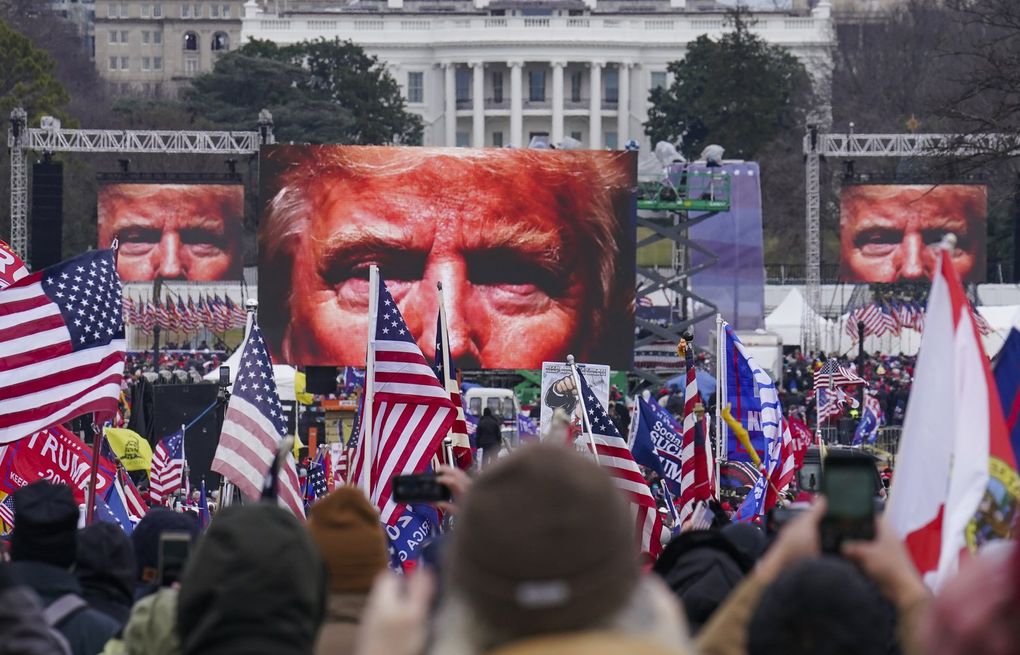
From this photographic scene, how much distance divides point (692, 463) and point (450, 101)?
350ft

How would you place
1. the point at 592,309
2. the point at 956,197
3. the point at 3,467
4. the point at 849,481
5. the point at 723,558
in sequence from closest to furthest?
the point at 849,481
the point at 723,558
the point at 3,467
the point at 592,309
the point at 956,197

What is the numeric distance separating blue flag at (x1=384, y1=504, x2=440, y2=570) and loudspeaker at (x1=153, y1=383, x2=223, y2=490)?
11770 mm

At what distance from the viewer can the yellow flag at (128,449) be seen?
755 inches

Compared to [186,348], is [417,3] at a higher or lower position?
higher

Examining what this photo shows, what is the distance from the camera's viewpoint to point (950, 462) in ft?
18.3

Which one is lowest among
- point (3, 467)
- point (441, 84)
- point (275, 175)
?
point (3, 467)

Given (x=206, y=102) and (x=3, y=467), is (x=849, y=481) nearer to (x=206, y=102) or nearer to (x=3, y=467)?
(x=3, y=467)

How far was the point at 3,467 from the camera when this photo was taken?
43.6ft

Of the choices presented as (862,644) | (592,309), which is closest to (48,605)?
(862,644)

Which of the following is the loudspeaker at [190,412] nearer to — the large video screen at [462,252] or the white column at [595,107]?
the large video screen at [462,252]

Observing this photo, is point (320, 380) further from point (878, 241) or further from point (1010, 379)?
point (1010, 379)

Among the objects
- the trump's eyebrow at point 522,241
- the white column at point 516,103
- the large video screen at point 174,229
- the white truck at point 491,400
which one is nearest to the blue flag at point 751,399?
the white truck at point 491,400

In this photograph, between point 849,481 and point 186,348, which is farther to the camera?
point 186,348

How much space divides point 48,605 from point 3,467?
7374 millimetres
